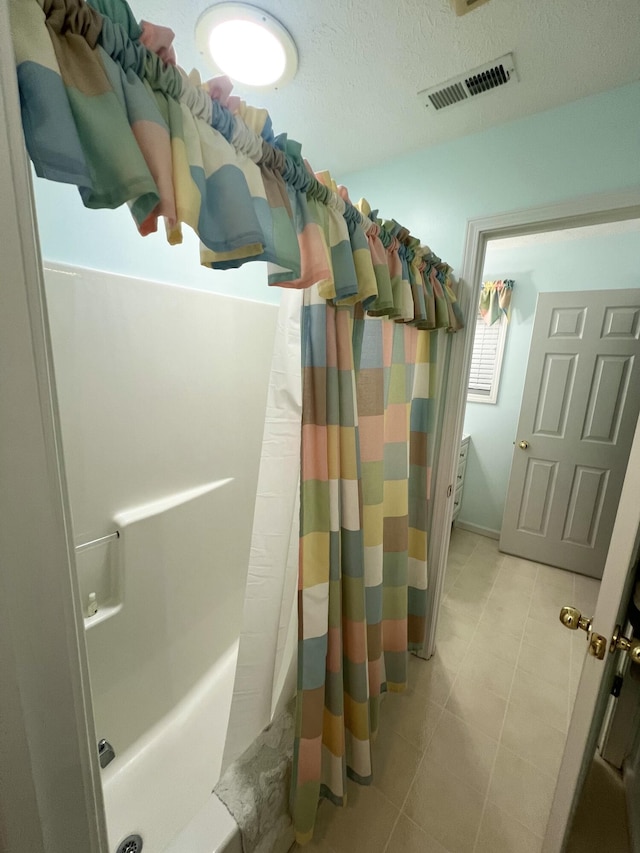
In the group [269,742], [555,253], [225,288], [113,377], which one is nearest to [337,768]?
[269,742]

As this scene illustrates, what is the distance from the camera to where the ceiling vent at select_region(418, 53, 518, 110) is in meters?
0.97

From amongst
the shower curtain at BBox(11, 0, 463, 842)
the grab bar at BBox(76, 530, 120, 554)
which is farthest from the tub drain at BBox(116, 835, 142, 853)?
the grab bar at BBox(76, 530, 120, 554)

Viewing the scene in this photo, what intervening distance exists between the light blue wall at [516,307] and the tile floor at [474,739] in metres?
0.89

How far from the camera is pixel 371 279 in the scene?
0.74 m

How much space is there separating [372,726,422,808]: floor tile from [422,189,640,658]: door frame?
1.40 ft

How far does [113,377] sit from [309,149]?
4.29ft

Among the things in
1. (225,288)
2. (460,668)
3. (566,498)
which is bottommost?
(460,668)

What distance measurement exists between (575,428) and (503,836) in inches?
84.3

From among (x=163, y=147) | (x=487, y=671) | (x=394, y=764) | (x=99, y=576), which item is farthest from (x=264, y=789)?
(x=163, y=147)

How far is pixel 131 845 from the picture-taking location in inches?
36.4

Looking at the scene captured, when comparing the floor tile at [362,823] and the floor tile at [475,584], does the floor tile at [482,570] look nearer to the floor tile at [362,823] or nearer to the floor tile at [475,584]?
the floor tile at [475,584]

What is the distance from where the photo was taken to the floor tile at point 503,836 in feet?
3.22

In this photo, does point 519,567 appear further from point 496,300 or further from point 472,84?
point 472,84

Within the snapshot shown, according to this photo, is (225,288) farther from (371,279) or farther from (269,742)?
(269,742)
